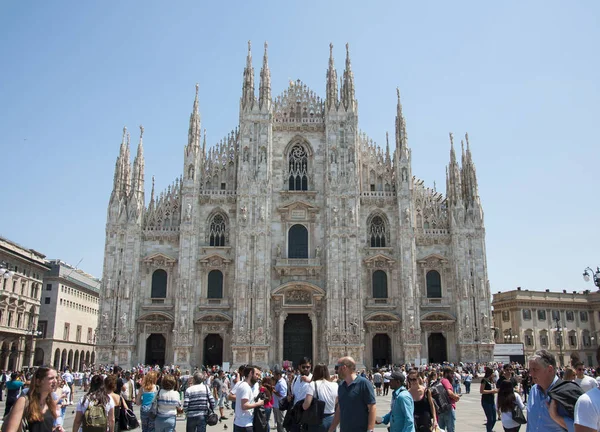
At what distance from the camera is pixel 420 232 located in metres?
43.7

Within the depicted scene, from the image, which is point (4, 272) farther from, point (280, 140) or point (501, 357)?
point (501, 357)

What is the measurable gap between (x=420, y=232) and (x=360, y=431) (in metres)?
37.2

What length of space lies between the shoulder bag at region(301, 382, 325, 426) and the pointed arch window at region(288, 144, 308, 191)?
35984 mm

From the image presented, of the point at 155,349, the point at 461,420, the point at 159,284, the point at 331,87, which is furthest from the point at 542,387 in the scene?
the point at 331,87

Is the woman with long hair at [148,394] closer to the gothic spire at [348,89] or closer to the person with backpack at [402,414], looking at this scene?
the person with backpack at [402,414]

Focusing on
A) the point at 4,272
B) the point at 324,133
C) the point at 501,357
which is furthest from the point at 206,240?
the point at 501,357

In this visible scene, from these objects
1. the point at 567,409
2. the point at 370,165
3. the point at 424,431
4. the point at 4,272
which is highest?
the point at 370,165

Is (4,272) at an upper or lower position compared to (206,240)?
lower

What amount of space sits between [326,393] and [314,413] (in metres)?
0.36

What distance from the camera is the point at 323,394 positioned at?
8727 mm

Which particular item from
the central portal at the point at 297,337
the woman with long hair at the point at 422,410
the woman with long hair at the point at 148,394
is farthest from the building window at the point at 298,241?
A: the woman with long hair at the point at 422,410

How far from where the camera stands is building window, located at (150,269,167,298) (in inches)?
1665

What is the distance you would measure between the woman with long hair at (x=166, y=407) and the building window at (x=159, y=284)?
110 ft

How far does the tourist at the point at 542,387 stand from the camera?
5.98 meters
